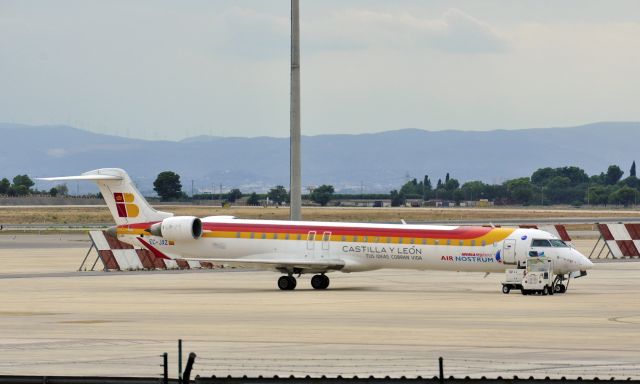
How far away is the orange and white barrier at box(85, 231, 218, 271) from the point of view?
57.7 meters

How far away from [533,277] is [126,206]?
16.3 m

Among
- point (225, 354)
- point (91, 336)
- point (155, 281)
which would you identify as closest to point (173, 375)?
point (225, 354)

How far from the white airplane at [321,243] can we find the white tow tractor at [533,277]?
27 cm

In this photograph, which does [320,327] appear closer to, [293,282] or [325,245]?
[293,282]

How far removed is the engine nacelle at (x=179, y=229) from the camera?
157ft

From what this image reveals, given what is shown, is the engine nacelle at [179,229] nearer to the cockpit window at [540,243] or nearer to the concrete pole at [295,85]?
the concrete pole at [295,85]

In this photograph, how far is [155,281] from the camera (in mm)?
51219

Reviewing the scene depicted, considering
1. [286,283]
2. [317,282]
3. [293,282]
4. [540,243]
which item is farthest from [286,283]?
[540,243]

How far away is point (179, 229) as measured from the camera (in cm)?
4797

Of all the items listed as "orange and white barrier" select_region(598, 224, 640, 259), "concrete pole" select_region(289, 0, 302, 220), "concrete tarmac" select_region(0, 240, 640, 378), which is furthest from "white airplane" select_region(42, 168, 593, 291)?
"orange and white barrier" select_region(598, 224, 640, 259)

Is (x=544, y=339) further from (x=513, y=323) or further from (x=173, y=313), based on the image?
(x=173, y=313)

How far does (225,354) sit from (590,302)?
16896 mm

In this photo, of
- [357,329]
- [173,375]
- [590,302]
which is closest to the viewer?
[173,375]

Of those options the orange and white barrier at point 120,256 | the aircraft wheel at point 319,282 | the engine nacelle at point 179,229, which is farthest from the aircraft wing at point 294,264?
the orange and white barrier at point 120,256
